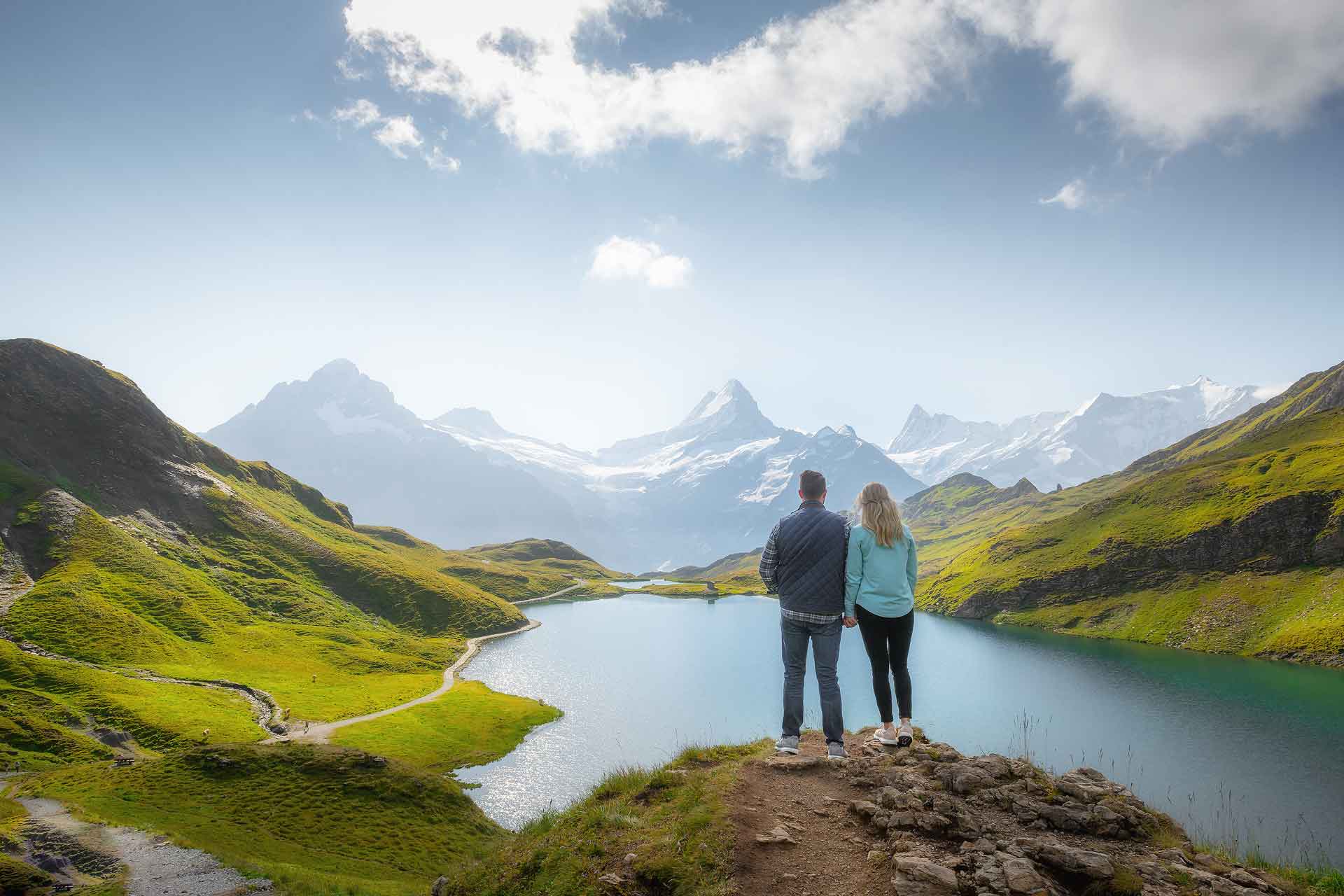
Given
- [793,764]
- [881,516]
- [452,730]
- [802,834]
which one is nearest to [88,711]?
[452,730]

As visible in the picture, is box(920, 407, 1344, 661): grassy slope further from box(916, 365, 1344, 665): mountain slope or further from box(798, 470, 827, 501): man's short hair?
box(798, 470, 827, 501): man's short hair

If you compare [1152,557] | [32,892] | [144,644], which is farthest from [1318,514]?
[144,644]

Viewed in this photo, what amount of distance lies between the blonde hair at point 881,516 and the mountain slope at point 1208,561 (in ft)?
374

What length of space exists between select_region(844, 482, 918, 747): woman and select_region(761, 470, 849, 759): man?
0.30m

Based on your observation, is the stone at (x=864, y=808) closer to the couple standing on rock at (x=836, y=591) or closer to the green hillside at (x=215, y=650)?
the couple standing on rock at (x=836, y=591)

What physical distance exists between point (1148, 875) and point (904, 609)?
5.40m

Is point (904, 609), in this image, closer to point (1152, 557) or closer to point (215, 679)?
point (215, 679)

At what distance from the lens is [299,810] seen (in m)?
34.8

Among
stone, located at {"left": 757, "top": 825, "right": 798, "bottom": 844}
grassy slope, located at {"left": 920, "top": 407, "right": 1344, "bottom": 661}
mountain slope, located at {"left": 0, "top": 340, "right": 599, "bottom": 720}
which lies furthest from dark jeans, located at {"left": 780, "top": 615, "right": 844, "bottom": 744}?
grassy slope, located at {"left": 920, "top": 407, "right": 1344, "bottom": 661}

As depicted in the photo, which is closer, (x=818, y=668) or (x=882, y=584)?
(x=882, y=584)

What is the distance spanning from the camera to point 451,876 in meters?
13.9

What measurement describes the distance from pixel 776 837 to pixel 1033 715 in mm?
67491

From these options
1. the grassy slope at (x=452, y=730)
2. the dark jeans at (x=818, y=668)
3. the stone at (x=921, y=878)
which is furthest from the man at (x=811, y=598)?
the grassy slope at (x=452, y=730)

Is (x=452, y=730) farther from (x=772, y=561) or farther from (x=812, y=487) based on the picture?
(x=812, y=487)
